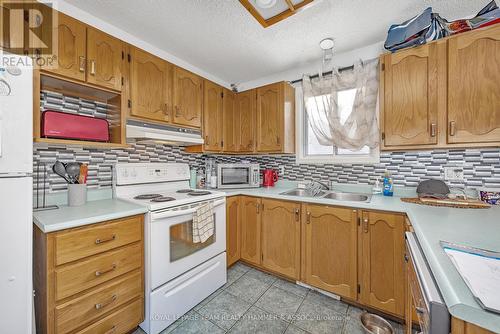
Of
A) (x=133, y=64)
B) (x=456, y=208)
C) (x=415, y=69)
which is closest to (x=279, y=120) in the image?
(x=415, y=69)

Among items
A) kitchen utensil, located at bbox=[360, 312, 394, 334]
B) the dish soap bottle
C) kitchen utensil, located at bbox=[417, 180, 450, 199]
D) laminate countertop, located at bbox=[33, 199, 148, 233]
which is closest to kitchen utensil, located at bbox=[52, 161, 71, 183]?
laminate countertop, located at bbox=[33, 199, 148, 233]

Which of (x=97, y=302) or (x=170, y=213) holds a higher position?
(x=170, y=213)

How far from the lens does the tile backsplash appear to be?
5.08ft

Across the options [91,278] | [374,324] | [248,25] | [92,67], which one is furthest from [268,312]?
[248,25]

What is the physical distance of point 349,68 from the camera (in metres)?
2.13

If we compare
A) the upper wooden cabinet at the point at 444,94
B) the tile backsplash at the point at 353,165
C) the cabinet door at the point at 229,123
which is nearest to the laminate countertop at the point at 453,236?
the tile backsplash at the point at 353,165

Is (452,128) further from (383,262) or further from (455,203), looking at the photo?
(383,262)

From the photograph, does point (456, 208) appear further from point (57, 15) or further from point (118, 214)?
point (57, 15)

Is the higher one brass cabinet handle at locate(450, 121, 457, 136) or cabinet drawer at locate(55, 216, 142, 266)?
brass cabinet handle at locate(450, 121, 457, 136)

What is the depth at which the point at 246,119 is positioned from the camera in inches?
105

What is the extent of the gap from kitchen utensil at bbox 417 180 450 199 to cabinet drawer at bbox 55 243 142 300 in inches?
90.3

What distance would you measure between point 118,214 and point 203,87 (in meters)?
1.58

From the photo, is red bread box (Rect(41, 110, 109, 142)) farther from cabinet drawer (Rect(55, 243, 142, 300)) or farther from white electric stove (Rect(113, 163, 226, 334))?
cabinet drawer (Rect(55, 243, 142, 300))

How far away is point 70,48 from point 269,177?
2168 millimetres
